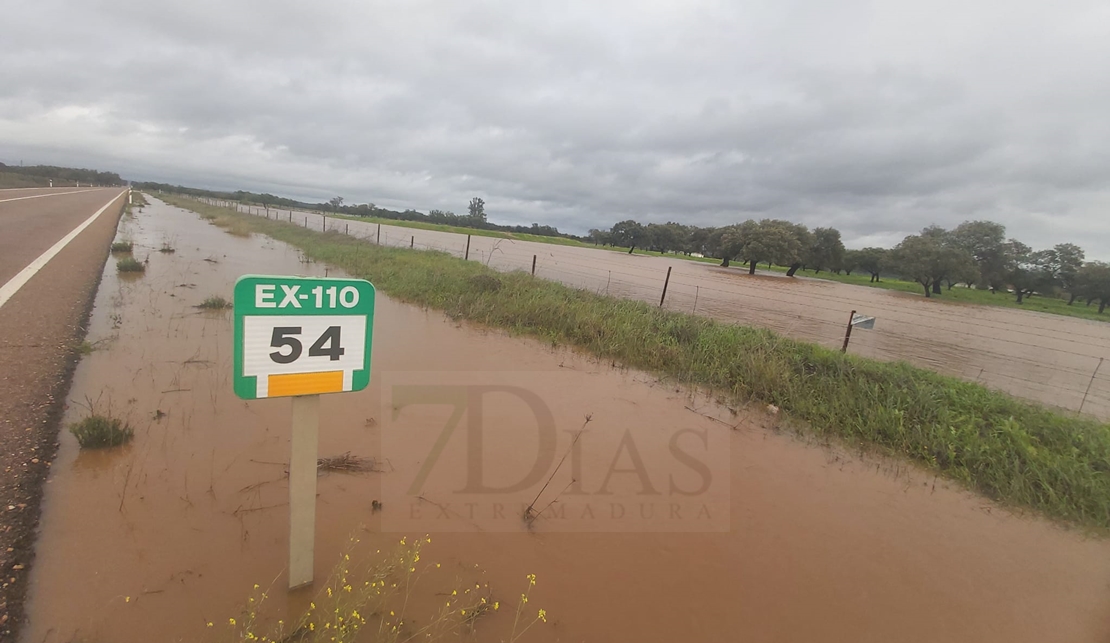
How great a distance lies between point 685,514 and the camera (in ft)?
11.7

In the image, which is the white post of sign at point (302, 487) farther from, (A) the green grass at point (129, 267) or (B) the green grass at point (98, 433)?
(A) the green grass at point (129, 267)

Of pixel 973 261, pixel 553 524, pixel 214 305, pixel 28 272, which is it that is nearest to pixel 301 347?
pixel 553 524

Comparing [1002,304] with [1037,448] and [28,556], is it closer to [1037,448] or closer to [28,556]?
[1037,448]

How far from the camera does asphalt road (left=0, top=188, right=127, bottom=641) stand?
2.25 metres

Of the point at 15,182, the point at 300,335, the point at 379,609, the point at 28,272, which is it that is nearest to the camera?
the point at 300,335

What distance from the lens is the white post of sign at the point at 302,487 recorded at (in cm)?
198

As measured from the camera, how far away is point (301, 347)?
187 cm

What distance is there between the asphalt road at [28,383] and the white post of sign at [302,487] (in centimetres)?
101

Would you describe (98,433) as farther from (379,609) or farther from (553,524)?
(553,524)

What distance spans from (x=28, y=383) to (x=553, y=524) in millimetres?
4498

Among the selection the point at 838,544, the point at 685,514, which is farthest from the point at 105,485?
the point at 838,544

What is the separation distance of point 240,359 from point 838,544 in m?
3.91

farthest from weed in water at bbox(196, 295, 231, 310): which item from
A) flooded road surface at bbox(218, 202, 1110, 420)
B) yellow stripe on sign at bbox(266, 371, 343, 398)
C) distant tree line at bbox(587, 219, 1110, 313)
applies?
distant tree line at bbox(587, 219, 1110, 313)

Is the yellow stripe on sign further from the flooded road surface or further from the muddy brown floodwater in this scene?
the flooded road surface
